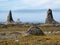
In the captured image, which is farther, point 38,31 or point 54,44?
point 38,31

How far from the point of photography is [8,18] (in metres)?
164

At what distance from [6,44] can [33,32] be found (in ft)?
72.6

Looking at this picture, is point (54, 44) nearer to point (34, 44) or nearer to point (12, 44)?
point (34, 44)

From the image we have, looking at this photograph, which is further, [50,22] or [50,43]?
[50,22]

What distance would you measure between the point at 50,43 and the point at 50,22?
3798 inches

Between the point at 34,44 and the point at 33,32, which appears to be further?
the point at 33,32

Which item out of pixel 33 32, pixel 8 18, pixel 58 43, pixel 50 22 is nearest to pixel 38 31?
pixel 33 32

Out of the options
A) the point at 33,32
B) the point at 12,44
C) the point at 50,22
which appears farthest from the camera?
the point at 50,22

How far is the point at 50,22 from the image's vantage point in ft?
434

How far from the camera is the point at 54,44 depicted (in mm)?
35969

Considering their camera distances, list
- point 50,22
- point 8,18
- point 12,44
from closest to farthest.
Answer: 1. point 12,44
2. point 50,22
3. point 8,18

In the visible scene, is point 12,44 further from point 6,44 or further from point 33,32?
point 33,32

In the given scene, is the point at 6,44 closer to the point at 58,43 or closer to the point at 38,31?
the point at 58,43

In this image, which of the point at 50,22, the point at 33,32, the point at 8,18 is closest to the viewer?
the point at 33,32
